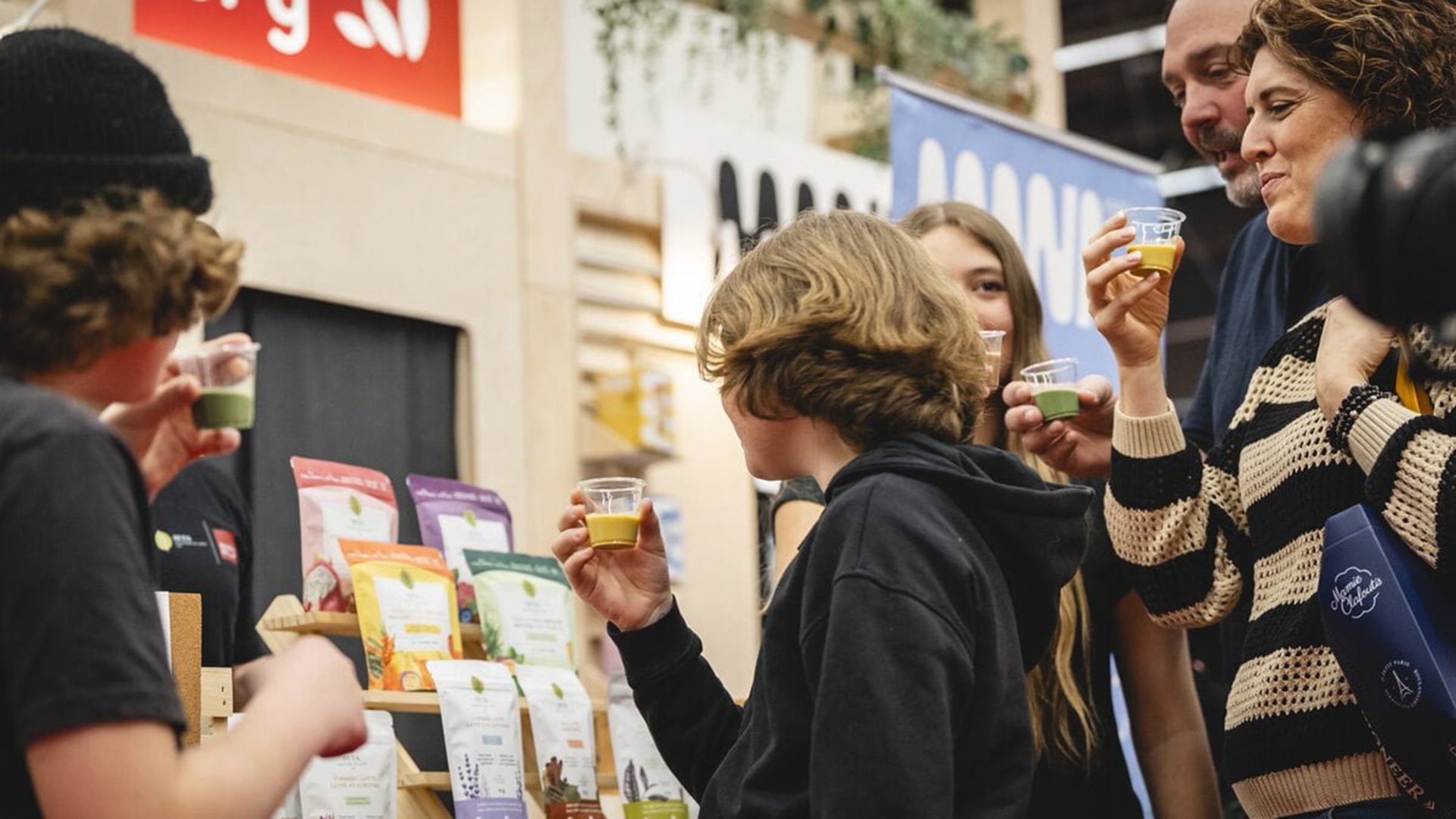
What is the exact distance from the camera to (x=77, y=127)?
1465 millimetres

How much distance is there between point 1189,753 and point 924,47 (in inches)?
267

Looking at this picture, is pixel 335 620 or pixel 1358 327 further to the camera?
pixel 335 620

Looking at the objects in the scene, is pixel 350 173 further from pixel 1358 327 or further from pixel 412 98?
pixel 1358 327

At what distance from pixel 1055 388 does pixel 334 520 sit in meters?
1.25

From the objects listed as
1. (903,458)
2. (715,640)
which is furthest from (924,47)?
(903,458)

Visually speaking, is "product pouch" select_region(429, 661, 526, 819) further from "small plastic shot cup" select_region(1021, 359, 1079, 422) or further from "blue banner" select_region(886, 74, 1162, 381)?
"blue banner" select_region(886, 74, 1162, 381)

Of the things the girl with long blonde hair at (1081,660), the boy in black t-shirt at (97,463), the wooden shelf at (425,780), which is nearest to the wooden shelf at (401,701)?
the wooden shelf at (425,780)

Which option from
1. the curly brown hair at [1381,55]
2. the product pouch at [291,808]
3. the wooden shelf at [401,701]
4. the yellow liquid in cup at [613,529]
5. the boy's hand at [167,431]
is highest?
the curly brown hair at [1381,55]

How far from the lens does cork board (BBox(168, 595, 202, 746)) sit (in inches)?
86.4

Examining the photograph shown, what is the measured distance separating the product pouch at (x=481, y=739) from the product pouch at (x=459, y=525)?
0.99ft


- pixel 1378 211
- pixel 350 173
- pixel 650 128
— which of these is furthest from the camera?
pixel 650 128

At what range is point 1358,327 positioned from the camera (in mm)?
2141

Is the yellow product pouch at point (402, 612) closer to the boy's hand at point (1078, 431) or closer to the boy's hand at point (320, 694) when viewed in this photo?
the boy's hand at point (1078, 431)

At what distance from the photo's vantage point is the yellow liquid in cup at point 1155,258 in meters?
2.45
